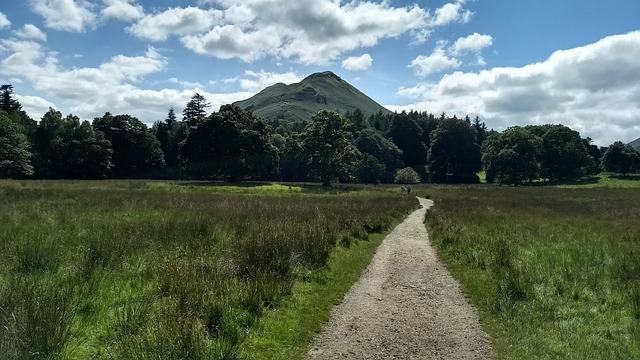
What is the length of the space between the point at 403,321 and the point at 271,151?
65.6 metres

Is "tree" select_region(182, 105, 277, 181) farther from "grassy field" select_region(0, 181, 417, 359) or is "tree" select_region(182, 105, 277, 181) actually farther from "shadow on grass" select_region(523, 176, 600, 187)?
"shadow on grass" select_region(523, 176, 600, 187)

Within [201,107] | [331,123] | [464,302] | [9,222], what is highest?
[201,107]

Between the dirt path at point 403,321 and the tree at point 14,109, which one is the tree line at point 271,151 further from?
the dirt path at point 403,321

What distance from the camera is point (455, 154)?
366 feet

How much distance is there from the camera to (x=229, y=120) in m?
69.1

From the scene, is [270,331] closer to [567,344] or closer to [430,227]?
[567,344]

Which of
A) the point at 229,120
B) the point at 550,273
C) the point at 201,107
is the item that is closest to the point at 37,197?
the point at 550,273

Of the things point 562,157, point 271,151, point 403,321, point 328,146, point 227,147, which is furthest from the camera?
point 562,157

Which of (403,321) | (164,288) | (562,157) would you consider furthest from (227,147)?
(562,157)

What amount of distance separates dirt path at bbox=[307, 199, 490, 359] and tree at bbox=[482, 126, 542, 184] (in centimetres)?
8847

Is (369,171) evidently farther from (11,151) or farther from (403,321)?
(403,321)

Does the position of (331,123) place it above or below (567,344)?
above

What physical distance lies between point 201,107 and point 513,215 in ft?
324

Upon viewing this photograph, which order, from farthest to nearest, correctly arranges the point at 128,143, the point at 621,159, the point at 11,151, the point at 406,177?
the point at 621,159 → the point at 406,177 → the point at 128,143 → the point at 11,151
